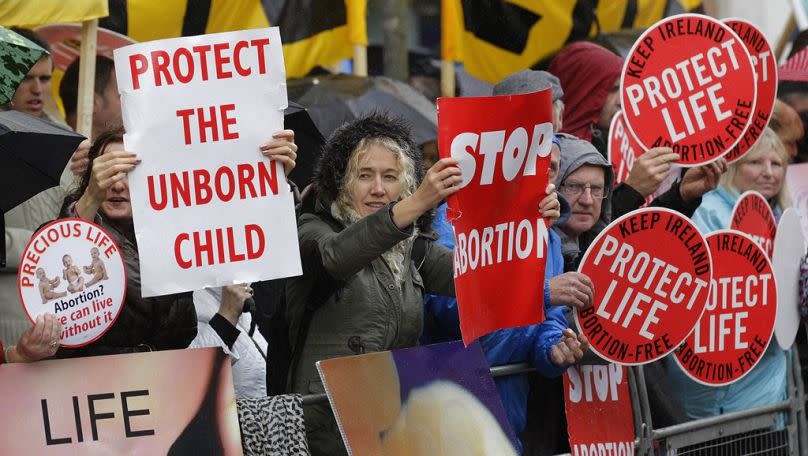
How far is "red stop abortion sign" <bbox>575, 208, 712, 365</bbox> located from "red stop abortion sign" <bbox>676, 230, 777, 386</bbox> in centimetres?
44

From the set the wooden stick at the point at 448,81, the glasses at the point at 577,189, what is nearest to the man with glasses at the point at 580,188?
the glasses at the point at 577,189

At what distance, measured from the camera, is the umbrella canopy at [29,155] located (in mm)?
4590

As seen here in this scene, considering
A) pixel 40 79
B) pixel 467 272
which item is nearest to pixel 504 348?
pixel 467 272

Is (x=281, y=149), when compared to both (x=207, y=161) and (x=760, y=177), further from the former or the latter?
(x=760, y=177)

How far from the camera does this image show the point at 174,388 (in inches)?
180

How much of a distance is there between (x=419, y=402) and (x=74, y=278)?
133 cm

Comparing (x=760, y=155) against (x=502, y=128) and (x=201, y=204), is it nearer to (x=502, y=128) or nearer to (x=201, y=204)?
(x=502, y=128)

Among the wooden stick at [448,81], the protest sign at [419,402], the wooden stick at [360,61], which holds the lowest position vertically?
the protest sign at [419,402]

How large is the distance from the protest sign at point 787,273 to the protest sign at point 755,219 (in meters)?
0.06

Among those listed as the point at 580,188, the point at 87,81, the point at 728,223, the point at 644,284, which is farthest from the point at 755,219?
the point at 87,81

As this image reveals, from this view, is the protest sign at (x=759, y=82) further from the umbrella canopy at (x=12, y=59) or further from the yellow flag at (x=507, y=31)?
the yellow flag at (x=507, y=31)

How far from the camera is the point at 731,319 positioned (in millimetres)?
6371

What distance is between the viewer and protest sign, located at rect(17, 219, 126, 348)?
4273mm

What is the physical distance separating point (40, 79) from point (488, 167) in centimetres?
219
